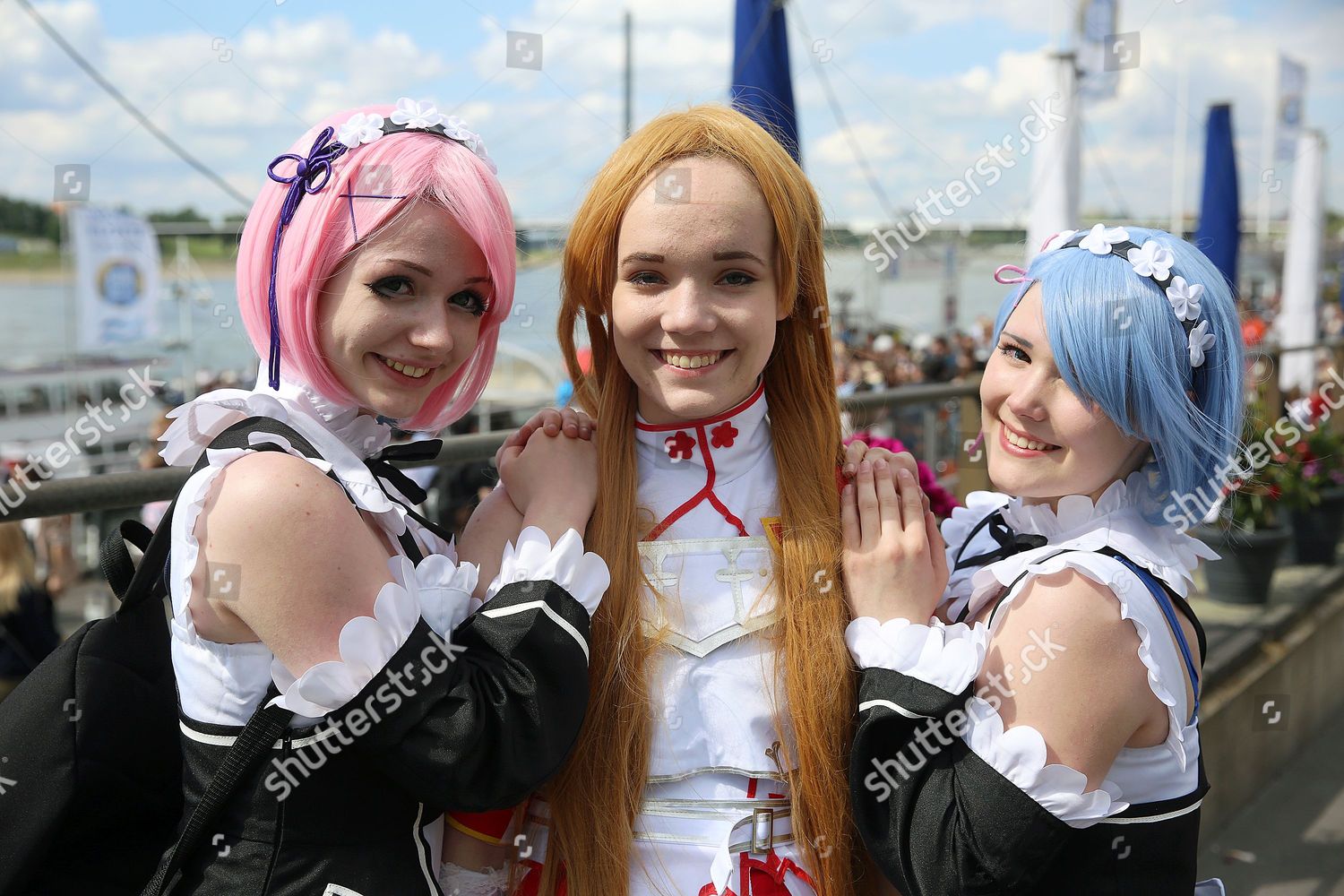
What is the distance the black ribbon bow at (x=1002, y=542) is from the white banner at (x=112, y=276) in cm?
986

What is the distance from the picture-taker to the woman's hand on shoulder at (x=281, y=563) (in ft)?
4.03

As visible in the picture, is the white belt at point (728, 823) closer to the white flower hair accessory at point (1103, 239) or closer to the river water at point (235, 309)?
the river water at point (235, 309)

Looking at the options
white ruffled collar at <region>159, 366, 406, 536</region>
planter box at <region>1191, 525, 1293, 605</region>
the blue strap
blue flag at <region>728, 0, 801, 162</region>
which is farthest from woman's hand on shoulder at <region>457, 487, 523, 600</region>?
planter box at <region>1191, 525, 1293, 605</region>

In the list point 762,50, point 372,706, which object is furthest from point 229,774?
point 762,50

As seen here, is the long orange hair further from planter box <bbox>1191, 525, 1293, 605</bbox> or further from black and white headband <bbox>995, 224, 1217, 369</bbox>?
planter box <bbox>1191, 525, 1293, 605</bbox>

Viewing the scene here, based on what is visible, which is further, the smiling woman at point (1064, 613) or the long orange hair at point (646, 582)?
the long orange hair at point (646, 582)

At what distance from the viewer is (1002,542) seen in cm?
167

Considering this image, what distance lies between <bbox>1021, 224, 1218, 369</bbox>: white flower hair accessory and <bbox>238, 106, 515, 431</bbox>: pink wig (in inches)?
34.9

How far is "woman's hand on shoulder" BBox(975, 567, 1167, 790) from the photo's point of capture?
1.35 meters

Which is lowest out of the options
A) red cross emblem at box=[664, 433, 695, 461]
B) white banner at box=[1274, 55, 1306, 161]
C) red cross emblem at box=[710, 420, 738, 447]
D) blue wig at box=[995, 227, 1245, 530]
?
red cross emblem at box=[664, 433, 695, 461]

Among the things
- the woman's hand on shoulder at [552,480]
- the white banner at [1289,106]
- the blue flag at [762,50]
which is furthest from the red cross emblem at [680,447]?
the white banner at [1289,106]

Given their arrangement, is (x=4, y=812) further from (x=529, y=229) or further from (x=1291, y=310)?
(x=1291, y=310)

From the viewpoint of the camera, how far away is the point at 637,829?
1.47 m

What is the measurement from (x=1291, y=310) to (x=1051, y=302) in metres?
11.1
